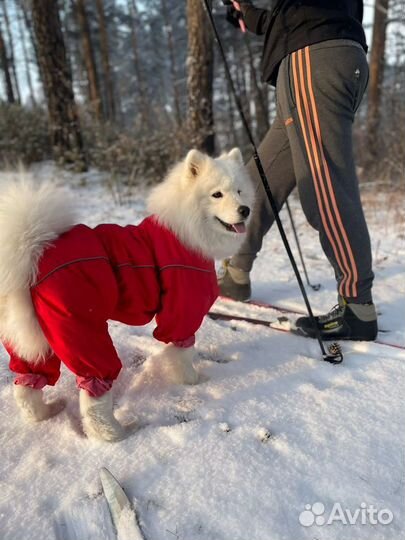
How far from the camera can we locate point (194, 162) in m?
2.12

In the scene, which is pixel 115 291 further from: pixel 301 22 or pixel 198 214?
pixel 301 22

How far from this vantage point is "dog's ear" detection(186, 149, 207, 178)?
82.7 inches

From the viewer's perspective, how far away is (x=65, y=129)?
7230 mm

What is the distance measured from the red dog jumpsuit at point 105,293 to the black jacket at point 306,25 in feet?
4.44

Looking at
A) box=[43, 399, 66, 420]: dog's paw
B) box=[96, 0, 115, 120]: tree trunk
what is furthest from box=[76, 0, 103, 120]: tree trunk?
box=[43, 399, 66, 420]: dog's paw

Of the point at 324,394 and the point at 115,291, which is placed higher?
the point at 115,291

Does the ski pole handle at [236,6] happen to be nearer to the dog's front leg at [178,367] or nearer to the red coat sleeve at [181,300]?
the red coat sleeve at [181,300]

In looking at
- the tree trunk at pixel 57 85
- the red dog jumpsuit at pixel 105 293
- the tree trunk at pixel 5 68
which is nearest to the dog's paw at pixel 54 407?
the red dog jumpsuit at pixel 105 293

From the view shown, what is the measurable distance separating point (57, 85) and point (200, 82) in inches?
105

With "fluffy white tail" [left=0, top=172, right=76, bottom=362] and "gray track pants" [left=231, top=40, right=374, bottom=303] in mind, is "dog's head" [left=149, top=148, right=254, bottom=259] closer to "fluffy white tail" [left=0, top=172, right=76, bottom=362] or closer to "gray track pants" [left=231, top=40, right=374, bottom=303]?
"gray track pants" [left=231, top=40, right=374, bottom=303]

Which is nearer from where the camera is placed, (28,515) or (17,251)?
(28,515)

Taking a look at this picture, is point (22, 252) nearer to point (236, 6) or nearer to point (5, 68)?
point (236, 6)

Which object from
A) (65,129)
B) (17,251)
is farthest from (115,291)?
(65,129)

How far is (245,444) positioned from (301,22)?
7.49 ft
